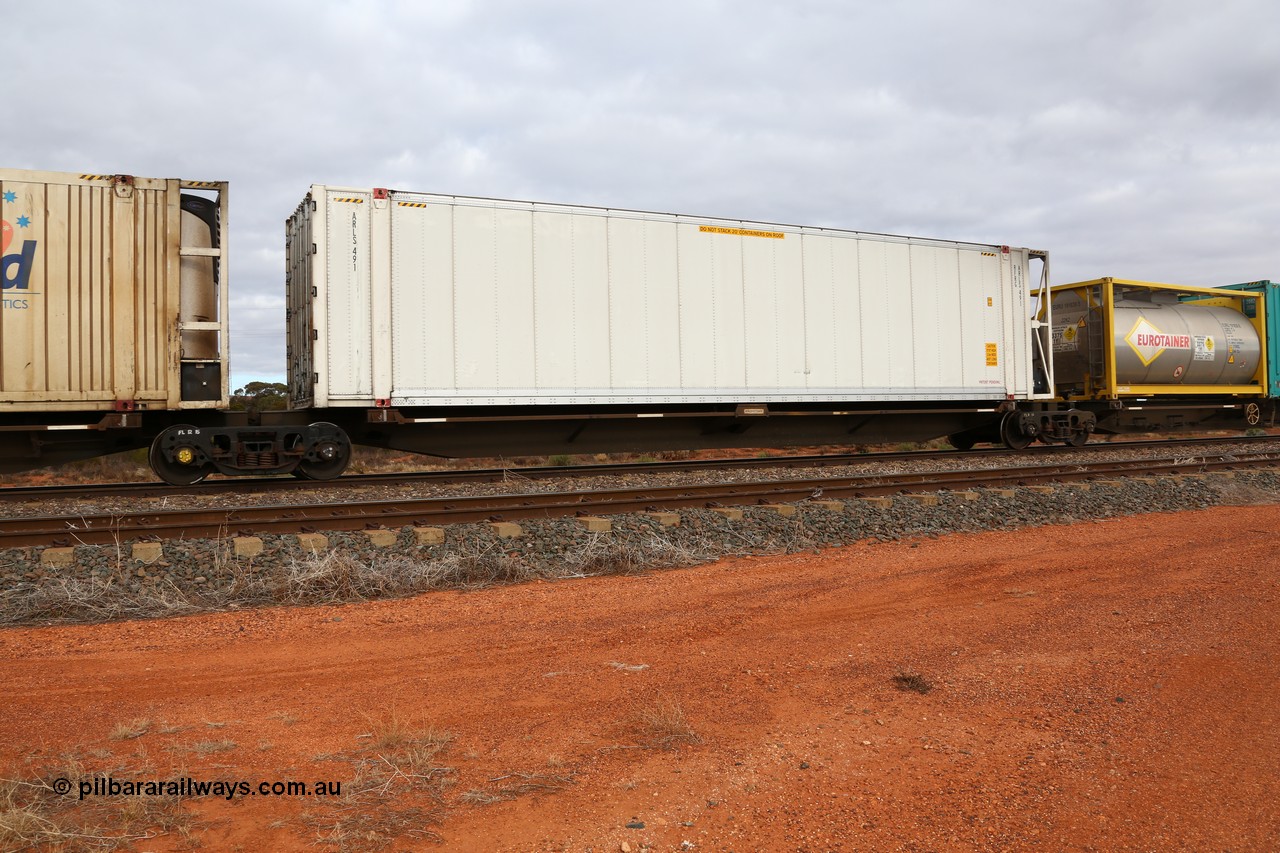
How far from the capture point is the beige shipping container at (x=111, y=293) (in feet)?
29.8

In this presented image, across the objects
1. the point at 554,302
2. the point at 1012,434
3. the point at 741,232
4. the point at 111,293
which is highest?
the point at 741,232

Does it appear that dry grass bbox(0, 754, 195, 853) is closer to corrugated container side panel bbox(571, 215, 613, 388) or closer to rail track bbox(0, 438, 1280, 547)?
rail track bbox(0, 438, 1280, 547)

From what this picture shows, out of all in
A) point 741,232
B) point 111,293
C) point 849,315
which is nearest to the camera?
point 111,293

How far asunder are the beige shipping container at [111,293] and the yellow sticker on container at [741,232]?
21.0 feet

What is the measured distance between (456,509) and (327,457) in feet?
11.1

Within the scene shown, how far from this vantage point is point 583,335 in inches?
452

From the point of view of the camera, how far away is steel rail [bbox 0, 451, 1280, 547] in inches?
275

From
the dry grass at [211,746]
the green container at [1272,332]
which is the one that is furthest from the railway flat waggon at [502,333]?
the dry grass at [211,746]

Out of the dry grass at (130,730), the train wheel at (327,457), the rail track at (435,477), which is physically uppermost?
the train wheel at (327,457)

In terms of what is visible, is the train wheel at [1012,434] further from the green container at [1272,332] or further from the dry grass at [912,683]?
the dry grass at [912,683]

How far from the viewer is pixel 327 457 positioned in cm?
1041

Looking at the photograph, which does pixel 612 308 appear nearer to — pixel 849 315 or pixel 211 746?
pixel 849 315

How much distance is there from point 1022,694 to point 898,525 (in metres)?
4.56

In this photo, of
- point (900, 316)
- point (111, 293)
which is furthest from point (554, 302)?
point (900, 316)
